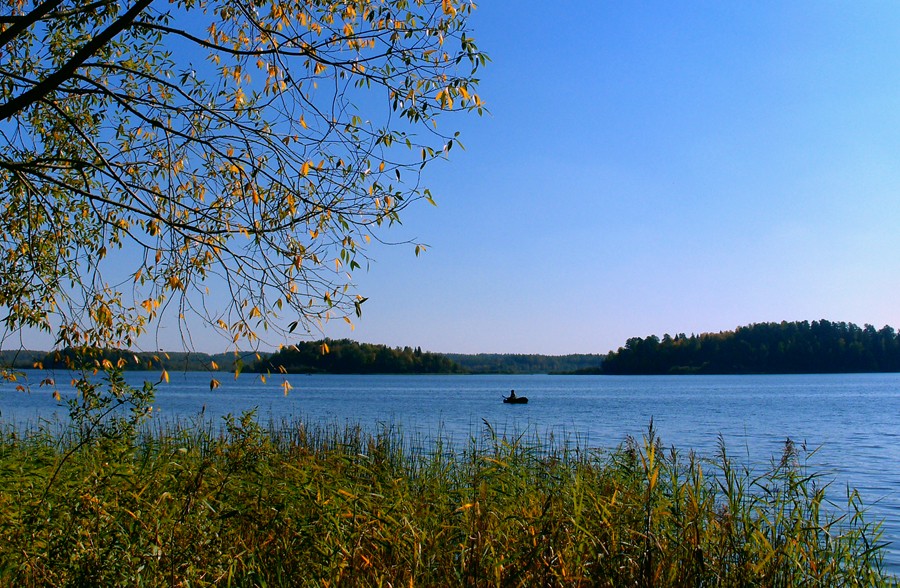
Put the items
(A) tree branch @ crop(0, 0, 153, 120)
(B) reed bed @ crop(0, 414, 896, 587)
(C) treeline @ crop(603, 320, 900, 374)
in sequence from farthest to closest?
(C) treeline @ crop(603, 320, 900, 374)
(A) tree branch @ crop(0, 0, 153, 120)
(B) reed bed @ crop(0, 414, 896, 587)

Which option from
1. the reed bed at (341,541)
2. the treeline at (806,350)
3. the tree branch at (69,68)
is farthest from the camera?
the treeline at (806,350)

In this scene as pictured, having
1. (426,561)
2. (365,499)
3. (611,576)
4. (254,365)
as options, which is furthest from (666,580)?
(254,365)

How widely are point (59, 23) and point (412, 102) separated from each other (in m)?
3.64

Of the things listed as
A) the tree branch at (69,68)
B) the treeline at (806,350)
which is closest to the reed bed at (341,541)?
the tree branch at (69,68)

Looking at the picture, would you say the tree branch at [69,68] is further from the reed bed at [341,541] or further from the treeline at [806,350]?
Result: the treeline at [806,350]

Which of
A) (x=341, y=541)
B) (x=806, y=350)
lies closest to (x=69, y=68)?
(x=341, y=541)

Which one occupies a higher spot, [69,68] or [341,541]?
[69,68]

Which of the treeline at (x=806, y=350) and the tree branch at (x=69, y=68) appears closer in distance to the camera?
the tree branch at (x=69, y=68)

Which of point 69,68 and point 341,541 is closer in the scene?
point 341,541

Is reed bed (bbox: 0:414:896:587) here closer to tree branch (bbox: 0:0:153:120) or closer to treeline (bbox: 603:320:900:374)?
tree branch (bbox: 0:0:153:120)

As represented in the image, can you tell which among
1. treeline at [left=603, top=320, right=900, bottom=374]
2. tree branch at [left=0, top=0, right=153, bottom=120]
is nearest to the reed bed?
tree branch at [left=0, top=0, right=153, bottom=120]

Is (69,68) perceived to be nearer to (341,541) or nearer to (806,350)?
(341,541)

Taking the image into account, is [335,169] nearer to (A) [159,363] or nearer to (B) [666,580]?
(A) [159,363]

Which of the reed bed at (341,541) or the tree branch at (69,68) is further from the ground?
the tree branch at (69,68)
